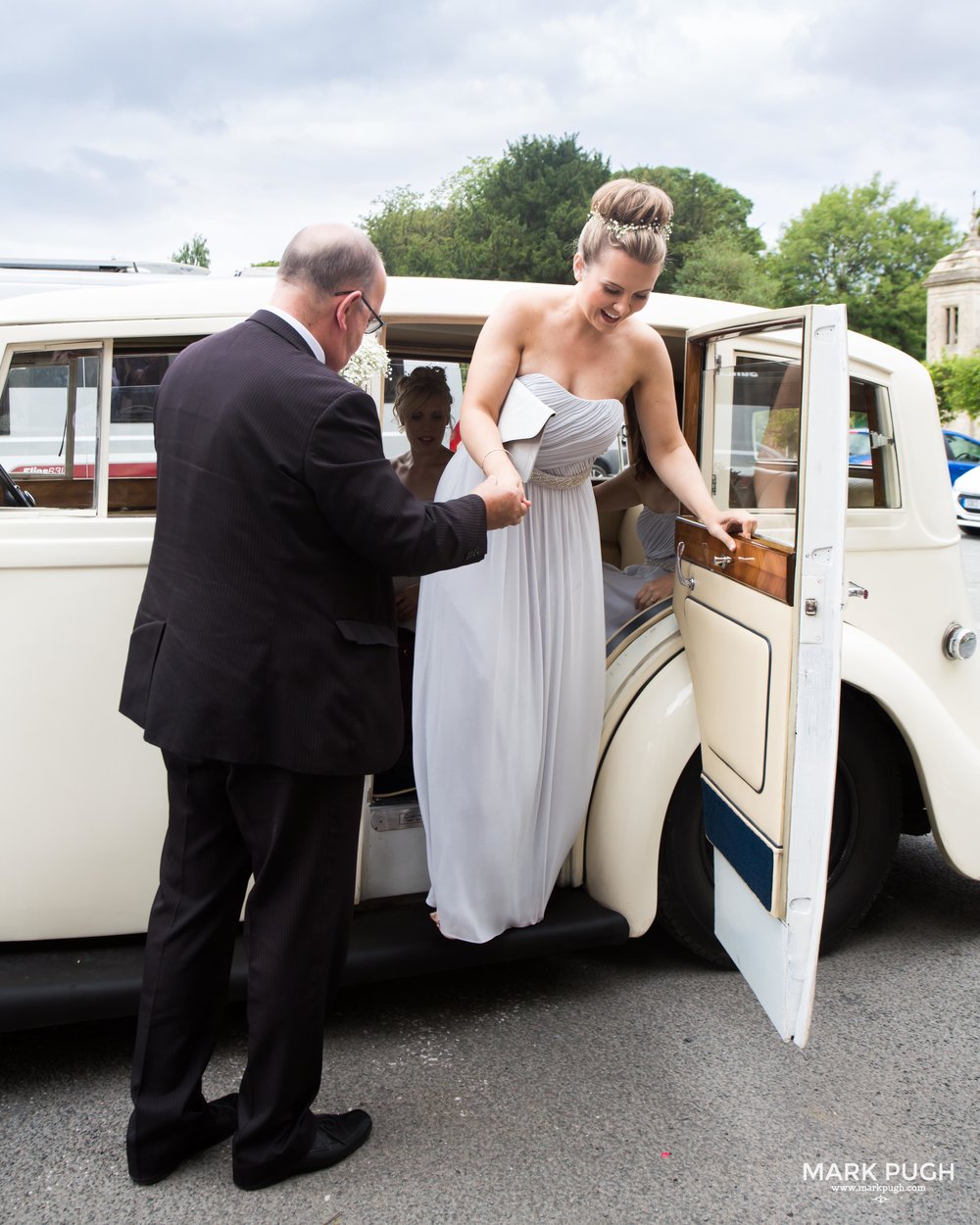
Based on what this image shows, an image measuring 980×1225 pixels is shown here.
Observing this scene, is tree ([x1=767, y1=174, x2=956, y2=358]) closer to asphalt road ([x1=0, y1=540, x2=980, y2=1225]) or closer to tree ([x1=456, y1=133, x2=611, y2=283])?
tree ([x1=456, y1=133, x2=611, y2=283])

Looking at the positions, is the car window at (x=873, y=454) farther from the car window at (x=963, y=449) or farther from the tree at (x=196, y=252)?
the tree at (x=196, y=252)

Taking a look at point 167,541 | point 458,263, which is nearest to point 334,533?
point 167,541

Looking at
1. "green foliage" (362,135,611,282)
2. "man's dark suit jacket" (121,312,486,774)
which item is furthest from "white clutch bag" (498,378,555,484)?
"green foliage" (362,135,611,282)

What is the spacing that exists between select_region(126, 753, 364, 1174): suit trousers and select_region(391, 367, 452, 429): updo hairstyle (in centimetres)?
207

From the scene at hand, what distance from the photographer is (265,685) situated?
2131 millimetres

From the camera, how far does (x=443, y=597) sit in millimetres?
2857

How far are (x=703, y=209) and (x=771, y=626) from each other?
2796 inches

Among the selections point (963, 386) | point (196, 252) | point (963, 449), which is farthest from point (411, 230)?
point (963, 449)

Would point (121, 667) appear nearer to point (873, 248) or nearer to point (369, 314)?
point (369, 314)

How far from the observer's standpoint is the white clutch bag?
279 cm

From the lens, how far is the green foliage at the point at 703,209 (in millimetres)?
62938

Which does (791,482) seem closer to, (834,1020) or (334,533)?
(334,533)

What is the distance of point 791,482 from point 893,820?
129 centimetres

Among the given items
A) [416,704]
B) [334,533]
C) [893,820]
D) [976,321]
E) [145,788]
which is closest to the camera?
[334,533]
